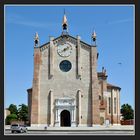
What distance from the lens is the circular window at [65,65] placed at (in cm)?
5409

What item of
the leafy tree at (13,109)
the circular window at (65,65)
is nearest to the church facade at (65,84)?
the circular window at (65,65)

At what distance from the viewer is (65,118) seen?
54250 mm

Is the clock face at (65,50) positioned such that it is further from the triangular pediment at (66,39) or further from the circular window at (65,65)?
the circular window at (65,65)

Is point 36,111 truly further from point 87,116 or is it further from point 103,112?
point 103,112

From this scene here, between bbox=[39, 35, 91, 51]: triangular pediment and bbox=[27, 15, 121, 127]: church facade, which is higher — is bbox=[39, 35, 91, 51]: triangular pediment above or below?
above

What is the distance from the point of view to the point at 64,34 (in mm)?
55156

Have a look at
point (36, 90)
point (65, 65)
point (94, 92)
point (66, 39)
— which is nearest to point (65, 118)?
point (94, 92)

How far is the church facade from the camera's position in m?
52.6

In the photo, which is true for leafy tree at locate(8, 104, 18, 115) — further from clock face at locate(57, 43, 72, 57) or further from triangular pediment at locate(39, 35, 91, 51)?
clock face at locate(57, 43, 72, 57)

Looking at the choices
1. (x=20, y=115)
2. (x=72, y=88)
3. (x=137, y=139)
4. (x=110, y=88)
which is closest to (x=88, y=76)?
(x=72, y=88)

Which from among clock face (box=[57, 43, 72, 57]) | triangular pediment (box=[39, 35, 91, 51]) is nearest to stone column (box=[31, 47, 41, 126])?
triangular pediment (box=[39, 35, 91, 51])

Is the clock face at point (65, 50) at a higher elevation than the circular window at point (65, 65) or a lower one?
higher

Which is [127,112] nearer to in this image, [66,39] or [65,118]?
[65,118]

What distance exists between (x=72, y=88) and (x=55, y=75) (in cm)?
302
